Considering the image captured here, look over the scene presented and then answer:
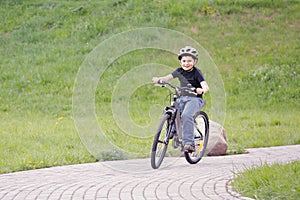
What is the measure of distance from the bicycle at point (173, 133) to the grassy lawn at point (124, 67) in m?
1.27

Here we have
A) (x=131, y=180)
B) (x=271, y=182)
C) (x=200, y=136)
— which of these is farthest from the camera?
(x=200, y=136)

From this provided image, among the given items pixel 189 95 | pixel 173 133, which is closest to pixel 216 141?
pixel 173 133

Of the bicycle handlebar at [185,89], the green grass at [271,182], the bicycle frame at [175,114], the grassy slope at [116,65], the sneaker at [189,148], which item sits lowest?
the green grass at [271,182]

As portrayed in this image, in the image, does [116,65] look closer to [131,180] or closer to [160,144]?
[160,144]

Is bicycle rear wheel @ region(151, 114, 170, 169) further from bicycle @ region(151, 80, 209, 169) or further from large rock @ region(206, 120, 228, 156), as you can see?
large rock @ region(206, 120, 228, 156)

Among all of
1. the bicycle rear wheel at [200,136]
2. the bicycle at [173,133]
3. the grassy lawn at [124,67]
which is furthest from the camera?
the grassy lawn at [124,67]

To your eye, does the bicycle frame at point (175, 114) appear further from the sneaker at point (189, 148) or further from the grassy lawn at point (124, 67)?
the grassy lawn at point (124, 67)

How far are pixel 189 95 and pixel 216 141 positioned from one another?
1719mm

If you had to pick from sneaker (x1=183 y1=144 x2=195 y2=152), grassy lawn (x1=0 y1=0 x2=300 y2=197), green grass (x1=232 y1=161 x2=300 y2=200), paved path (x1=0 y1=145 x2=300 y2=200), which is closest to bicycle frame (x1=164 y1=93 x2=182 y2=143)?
sneaker (x1=183 y1=144 x2=195 y2=152)

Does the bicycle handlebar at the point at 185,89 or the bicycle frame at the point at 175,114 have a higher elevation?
the bicycle handlebar at the point at 185,89

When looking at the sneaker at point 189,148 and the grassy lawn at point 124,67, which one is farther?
the grassy lawn at point 124,67

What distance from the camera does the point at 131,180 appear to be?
780 centimetres

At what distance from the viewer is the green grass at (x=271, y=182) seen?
6.14 m

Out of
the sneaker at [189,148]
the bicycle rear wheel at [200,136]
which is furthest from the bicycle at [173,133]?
the sneaker at [189,148]
